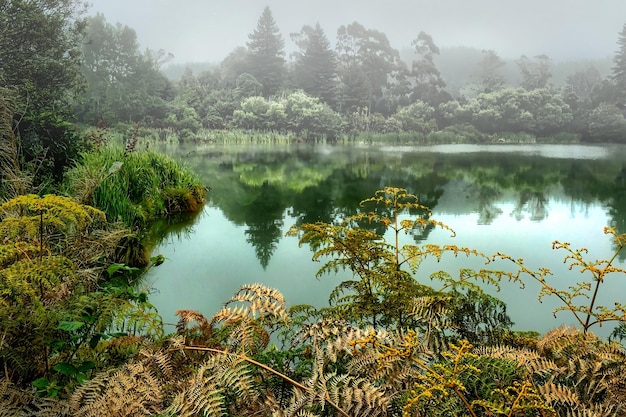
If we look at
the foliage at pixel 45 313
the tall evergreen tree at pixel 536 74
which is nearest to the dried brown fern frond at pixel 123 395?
the foliage at pixel 45 313

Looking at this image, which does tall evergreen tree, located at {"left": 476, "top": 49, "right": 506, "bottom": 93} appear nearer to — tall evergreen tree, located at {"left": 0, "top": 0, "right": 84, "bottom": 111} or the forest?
the forest

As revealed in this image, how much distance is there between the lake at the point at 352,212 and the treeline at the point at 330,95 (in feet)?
33.6

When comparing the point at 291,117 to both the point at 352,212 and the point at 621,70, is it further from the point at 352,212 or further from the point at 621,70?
the point at 621,70

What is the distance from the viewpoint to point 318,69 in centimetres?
2731

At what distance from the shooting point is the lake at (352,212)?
2.69 m

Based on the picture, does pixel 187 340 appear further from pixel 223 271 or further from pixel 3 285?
pixel 223 271

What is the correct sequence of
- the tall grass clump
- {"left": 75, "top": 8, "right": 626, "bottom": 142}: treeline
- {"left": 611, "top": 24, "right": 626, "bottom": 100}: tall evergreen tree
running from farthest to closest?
{"left": 611, "top": 24, "right": 626, "bottom": 100}: tall evergreen tree
{"left": 75, "top": 8, "right": 626, "bottom": 142}: treeline
the tall grass clump

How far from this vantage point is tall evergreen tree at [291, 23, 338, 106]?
2689cm

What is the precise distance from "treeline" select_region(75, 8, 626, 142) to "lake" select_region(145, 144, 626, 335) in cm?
1025

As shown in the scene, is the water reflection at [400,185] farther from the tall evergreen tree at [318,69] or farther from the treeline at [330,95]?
the tall evergreen tree at [318,69]

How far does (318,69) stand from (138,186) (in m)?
24.3

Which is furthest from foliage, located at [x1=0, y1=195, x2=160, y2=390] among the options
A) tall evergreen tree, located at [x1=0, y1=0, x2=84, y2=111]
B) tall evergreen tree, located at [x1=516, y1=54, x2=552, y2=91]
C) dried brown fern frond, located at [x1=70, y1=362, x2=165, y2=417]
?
tall evergreen tree, located at [x1=516, y1=54, x2=552, y2=91]

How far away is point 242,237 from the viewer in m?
4.17

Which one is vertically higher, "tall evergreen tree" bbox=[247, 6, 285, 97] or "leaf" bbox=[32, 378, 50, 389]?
"tall evergreen tree" bbox=[247, 6, 285, 97]
